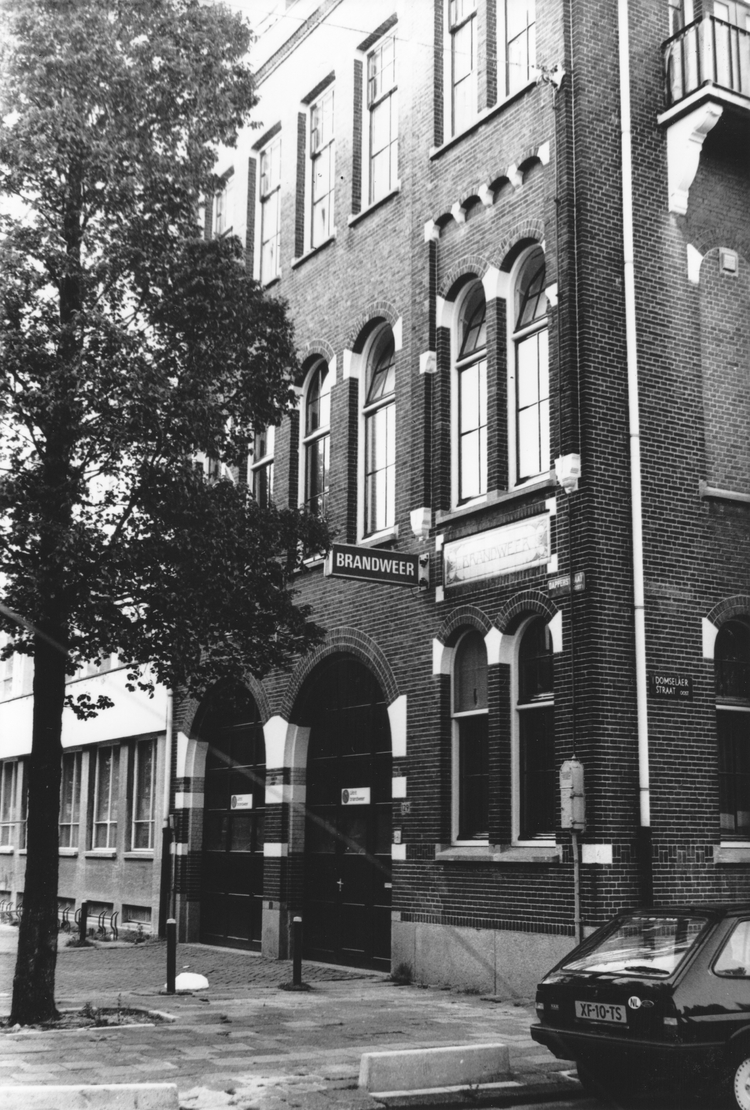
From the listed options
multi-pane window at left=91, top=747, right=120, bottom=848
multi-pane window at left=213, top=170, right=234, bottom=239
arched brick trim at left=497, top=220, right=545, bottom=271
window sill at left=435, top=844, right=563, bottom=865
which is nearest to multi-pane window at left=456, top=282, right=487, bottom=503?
arched brick trim at left=497, top=220, right=545, bottom=271

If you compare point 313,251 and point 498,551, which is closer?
point 498,551

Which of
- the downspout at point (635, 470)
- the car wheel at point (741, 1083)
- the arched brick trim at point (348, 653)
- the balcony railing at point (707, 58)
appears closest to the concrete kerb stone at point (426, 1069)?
the car wheel at point (741, 1083)

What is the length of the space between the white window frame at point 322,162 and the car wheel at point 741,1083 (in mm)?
15014

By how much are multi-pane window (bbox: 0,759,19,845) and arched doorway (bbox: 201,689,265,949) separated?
12129 millimetres

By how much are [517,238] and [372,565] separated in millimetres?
4331

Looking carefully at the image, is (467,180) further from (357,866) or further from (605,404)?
(357,866)

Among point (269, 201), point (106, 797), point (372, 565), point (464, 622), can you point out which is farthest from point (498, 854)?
point (106, 797)

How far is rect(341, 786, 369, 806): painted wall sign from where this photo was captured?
711 inches

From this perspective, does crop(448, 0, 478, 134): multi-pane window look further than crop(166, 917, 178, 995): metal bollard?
Yes

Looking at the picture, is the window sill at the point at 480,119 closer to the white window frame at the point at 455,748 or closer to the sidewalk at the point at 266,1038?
the white window frame at the point at 455,748

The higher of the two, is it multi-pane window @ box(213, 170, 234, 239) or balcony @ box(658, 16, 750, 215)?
multi-pane window @ box(213, 170, 234, 239)

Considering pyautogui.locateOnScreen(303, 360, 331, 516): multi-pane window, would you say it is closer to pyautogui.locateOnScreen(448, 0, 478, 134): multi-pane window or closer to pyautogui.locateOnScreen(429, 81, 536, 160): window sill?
pyautogui.locateOnScreen(429, 81, 536, 160): window sill

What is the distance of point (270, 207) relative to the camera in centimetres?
2320

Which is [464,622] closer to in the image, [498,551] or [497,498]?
[498,551]
